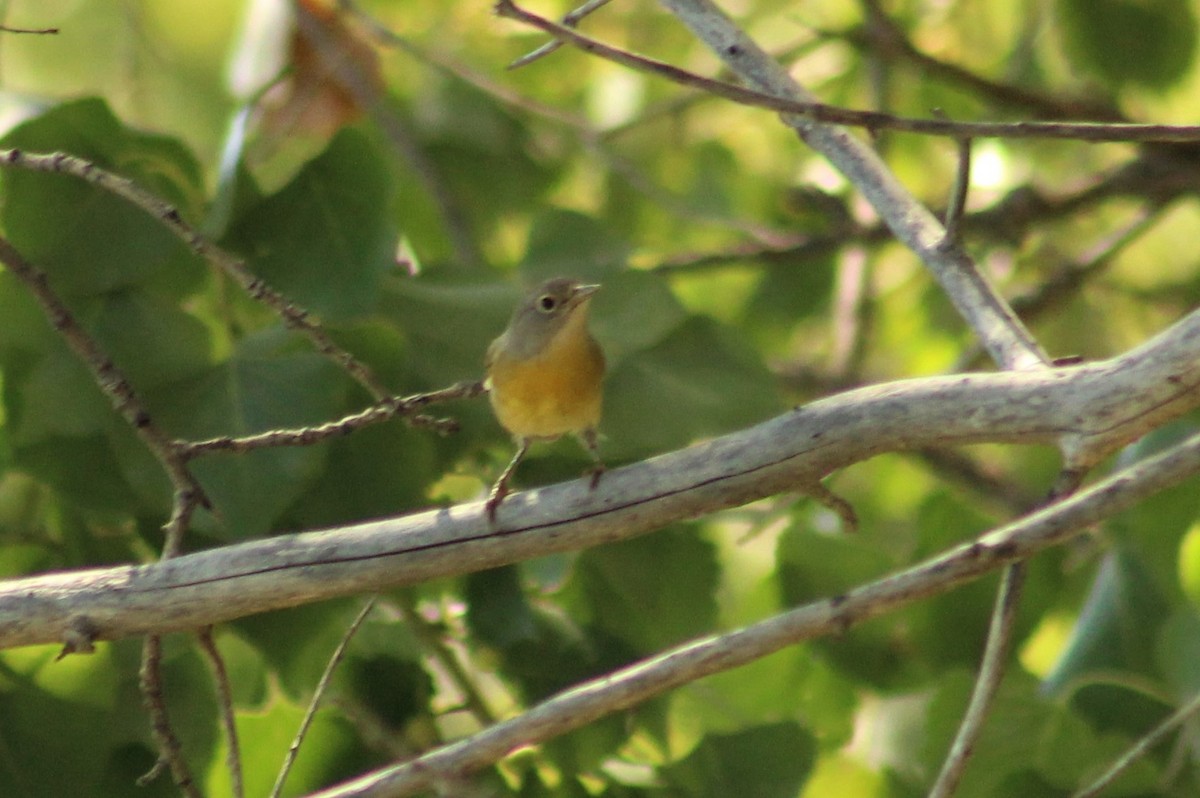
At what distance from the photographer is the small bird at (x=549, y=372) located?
294 cm

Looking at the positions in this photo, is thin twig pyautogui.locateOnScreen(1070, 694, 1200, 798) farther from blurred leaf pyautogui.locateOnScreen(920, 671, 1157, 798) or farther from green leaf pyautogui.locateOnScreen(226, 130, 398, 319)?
green leaf pyautogui.locateOnScreen(226, 130, 398, 319)

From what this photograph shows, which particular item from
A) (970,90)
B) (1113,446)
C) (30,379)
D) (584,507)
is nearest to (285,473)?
(30,379)

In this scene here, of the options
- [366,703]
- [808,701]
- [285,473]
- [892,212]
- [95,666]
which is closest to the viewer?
[892,212]

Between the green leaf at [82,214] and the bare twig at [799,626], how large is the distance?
153cm

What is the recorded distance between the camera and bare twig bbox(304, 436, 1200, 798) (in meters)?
2.02

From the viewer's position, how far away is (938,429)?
6.75 ft

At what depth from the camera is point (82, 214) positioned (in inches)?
122

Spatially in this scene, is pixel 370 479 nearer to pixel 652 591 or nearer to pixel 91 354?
pixel 652 591

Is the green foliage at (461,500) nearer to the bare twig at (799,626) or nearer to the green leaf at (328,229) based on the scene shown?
the green leaf at (328,229)

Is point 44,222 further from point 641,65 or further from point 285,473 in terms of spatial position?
point 641,65

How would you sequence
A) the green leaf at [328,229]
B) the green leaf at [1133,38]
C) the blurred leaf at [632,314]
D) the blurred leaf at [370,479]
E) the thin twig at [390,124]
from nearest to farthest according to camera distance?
1. the blurred leaf at [370,479]
2. the green leaf at [328,229]
3. the blurred leaf at [632,314]
4. the green leaf at [1133,38]
5. the thin twig at [390,124]

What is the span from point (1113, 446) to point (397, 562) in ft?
3.60

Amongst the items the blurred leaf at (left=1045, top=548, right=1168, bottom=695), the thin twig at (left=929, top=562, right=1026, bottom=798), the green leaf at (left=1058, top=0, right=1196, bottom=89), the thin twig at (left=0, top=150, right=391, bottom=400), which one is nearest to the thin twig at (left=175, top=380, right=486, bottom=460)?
the thin twig at (left=0, top=150, right=391, bottom=400)

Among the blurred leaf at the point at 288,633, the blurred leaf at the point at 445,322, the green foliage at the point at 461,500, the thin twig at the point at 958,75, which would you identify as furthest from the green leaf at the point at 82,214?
the thin twig at the point at 958,75
